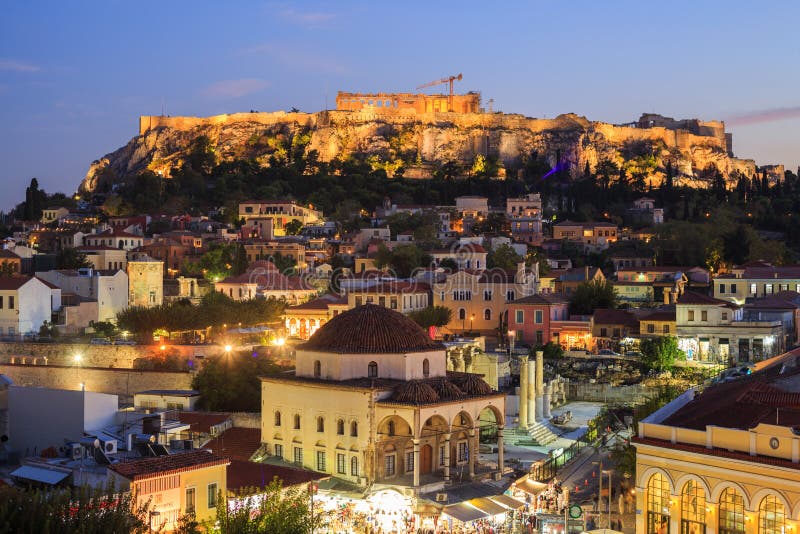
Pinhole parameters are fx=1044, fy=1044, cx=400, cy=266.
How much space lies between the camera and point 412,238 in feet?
265

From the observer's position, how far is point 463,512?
28.1 metres

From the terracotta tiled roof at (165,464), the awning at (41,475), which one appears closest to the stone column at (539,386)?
the terracotta tiled roof at (165,464)

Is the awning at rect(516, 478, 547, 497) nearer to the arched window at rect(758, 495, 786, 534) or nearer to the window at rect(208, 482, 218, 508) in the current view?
the arched window at rect(758, 495, 786, 534)

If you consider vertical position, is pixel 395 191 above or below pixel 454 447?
above

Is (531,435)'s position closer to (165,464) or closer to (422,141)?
(165,464)

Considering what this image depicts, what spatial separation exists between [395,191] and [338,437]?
7008 cm

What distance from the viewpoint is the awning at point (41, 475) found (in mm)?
23953

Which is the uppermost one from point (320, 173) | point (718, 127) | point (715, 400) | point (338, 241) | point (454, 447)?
point (718, 127)

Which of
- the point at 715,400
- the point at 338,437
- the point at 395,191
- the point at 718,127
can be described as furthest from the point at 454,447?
the point at 718,127

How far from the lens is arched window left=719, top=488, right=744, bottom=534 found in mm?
22234

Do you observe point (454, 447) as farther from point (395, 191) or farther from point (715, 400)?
point (395, 191)

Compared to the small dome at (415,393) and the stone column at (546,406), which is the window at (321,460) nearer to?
the small dome at (415,393)

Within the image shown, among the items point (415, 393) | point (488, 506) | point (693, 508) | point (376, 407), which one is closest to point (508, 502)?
point (488, 506)

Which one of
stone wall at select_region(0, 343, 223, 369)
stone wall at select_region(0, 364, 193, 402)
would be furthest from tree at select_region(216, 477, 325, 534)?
stone wall at select_region(0, 343, 223, 369)
